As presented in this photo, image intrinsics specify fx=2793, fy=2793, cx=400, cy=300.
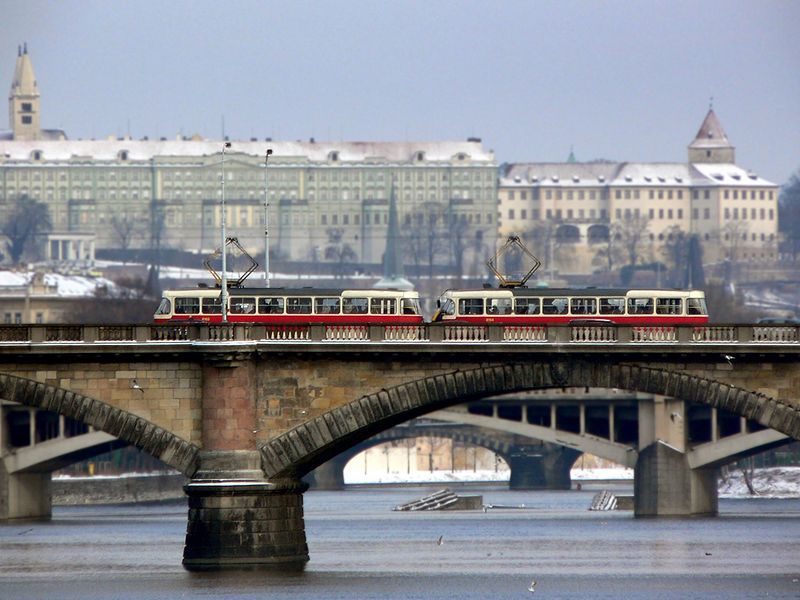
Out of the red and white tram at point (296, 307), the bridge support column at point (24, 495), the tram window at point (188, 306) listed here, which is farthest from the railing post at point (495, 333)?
the bridge support column at point (24, 495)

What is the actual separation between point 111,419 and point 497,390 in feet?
38.4

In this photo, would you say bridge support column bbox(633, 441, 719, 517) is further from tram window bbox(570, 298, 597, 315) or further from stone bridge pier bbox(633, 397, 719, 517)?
tram window bbox(570, 298, 597, 315)

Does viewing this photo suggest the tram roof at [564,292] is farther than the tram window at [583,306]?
Yes

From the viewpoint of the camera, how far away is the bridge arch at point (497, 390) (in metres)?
84.1

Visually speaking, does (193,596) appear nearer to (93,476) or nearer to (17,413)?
(17,413)

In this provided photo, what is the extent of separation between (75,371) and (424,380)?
34.6 ft

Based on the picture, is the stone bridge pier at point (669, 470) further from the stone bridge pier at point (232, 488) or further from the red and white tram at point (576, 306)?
the stone bridge pier at point (232, 488)

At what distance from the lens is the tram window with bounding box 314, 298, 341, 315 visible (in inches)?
3567

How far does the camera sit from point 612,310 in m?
90.9

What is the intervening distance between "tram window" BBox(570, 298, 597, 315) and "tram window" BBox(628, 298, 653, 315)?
119 centimetres

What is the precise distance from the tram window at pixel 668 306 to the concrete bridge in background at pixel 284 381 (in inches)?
257

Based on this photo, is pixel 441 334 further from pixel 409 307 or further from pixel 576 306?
pixel 576 306

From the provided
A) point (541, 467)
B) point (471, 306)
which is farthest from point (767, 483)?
point (471, 306)

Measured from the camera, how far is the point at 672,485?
5330 inches
